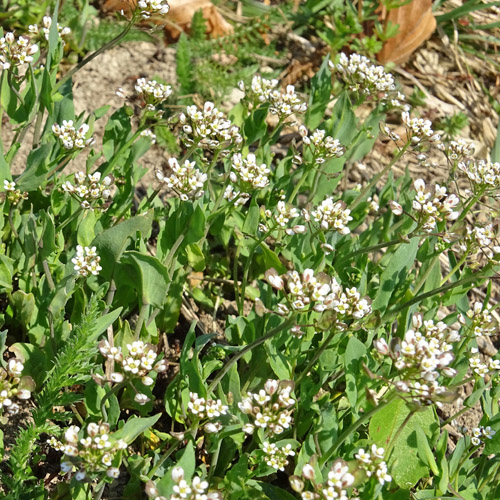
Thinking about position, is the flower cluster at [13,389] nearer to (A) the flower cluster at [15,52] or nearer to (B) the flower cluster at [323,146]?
(A) the flower cluster at [15,52]

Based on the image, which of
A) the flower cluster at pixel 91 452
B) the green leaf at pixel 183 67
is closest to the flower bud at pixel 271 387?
the flower cluster at pixel 91 452

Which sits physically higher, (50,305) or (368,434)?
(50,305)

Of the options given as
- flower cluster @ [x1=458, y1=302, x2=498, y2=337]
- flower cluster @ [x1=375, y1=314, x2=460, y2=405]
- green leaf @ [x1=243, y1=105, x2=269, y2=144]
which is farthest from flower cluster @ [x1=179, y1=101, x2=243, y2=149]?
flower cluster @ [x1=458, y1=302, x2=498, y2=337]

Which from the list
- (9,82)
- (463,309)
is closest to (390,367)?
(463,309)

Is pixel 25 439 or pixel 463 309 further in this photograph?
pixel 463 309

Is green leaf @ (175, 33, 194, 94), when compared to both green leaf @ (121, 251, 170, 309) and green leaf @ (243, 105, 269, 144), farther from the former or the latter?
green leaf @ (121, 251, 170, 309)

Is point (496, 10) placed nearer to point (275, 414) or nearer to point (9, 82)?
point (9, 82)
